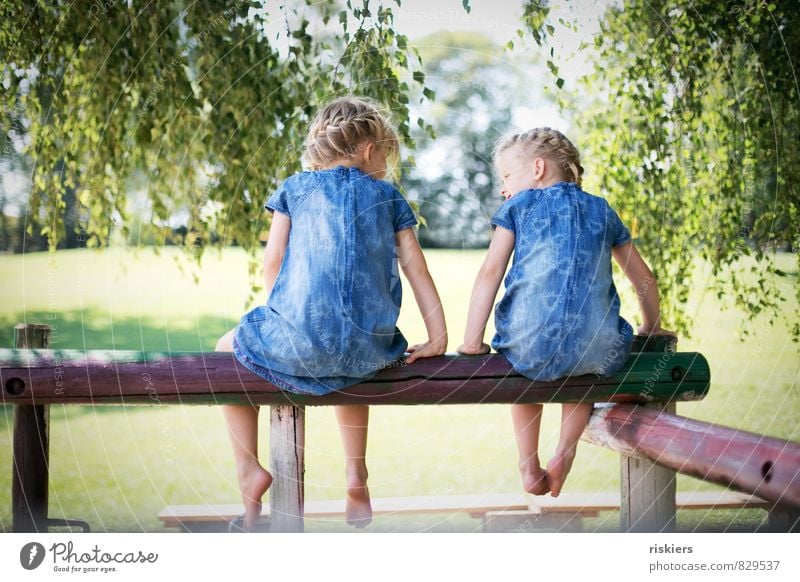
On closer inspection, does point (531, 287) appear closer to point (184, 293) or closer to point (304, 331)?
point (304, 331)

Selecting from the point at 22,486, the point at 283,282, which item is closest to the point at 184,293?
the point at 22,486

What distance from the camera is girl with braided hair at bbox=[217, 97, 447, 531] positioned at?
205cm

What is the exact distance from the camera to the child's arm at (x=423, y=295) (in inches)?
82.0

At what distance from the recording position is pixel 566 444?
2.29 m

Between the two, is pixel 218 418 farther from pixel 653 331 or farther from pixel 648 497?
pixel 653 331

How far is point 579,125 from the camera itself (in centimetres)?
366

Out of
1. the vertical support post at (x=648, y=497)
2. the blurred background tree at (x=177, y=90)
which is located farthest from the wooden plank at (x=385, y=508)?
the vertical support post at (x=648, y=497)

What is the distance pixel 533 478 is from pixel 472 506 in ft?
4.81

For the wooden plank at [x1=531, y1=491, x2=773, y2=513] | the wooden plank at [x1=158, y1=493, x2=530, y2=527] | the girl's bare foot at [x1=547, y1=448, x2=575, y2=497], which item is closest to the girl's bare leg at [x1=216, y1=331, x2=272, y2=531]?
the girl's bare foot at [x1=547, y1=448, x2=575, y2=497]

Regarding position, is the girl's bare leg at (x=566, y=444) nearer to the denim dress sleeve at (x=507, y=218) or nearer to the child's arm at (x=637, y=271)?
Result: the child's arm at (x=637, y=271)

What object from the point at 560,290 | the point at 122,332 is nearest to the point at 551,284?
the point at 560,290

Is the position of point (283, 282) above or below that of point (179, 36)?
below

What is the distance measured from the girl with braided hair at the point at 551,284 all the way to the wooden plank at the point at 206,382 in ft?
0.20
